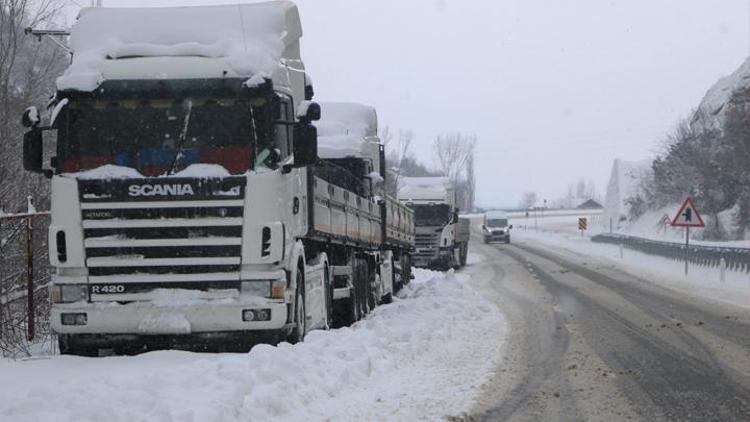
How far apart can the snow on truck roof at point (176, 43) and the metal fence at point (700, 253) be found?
20.0 meters

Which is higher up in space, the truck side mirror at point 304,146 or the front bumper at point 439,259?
the truck side mirror at point 304,146

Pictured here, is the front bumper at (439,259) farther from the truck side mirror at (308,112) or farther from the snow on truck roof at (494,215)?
the snow on truck roof at (494,215)

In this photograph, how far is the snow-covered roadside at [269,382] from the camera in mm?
5953

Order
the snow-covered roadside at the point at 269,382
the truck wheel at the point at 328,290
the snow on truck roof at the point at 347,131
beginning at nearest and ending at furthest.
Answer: the snow-covered roadside at the point at 269,382 < the truck wheel at the point at 328,290 < the snow on truck roof at the point at 347,131

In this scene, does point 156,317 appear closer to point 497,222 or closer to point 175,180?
point 175,180

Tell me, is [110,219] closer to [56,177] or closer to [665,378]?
[56,177]

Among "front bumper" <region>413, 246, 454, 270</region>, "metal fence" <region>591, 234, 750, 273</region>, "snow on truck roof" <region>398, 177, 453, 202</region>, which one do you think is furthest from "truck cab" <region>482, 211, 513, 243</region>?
"front bumper" <region>413, 246, 454, 270</region>

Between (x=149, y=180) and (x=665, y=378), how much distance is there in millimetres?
6120

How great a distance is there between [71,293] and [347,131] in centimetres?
912

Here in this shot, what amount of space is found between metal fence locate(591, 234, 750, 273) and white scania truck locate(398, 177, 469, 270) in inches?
358

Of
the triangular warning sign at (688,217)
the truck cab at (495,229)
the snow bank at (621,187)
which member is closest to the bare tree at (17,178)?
the triangular warning sign at (688,217)

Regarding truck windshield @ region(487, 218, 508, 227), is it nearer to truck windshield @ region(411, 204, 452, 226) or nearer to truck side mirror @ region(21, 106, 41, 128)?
truck windshield @ region(411, 204, 452, 226)

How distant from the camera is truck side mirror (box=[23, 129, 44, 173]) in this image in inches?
352

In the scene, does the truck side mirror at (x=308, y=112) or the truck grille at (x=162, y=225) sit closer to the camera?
the truck grille at (x=162, y=225)
